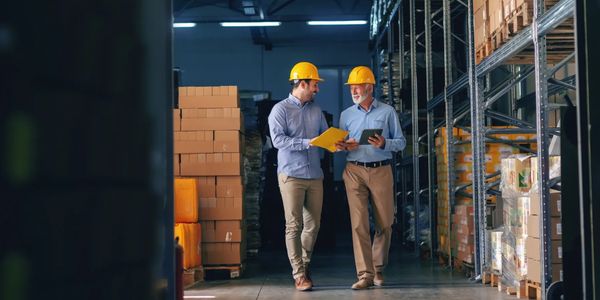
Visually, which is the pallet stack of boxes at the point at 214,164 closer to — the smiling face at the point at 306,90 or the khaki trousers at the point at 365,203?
the smiling face at the point at 306,90

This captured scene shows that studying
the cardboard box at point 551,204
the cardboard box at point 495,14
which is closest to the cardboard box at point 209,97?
the cardboard box at point 495,14

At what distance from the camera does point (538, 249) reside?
20.9 ft

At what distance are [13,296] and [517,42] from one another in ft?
21.1

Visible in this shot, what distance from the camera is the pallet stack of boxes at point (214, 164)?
30.2 ft

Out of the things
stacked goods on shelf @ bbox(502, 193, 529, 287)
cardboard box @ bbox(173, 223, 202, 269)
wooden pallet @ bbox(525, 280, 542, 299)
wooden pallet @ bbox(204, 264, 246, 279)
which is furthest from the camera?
wooden pallet @ bbox(204, 264, 246, 279)

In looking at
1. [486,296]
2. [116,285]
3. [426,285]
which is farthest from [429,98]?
[116,285]

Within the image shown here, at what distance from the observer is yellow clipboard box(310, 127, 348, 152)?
7594mm

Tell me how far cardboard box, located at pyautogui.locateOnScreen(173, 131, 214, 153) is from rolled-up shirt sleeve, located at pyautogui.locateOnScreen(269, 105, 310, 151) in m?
1.44

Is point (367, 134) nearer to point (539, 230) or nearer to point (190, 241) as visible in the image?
point (539, 230)

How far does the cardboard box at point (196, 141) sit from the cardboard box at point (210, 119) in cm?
6

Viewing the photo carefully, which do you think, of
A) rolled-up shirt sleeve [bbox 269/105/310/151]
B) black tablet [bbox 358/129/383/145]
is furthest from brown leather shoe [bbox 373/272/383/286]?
rolled-up shirt sleeve [bbox 269/105/310/151]

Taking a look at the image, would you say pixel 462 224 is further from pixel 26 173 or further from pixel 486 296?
pixel 26 173

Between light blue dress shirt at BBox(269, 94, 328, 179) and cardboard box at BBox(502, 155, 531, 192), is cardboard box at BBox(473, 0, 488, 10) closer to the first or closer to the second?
cardboard box at BBox(502, 155, 531, 192)

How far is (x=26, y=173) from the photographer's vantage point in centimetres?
75
